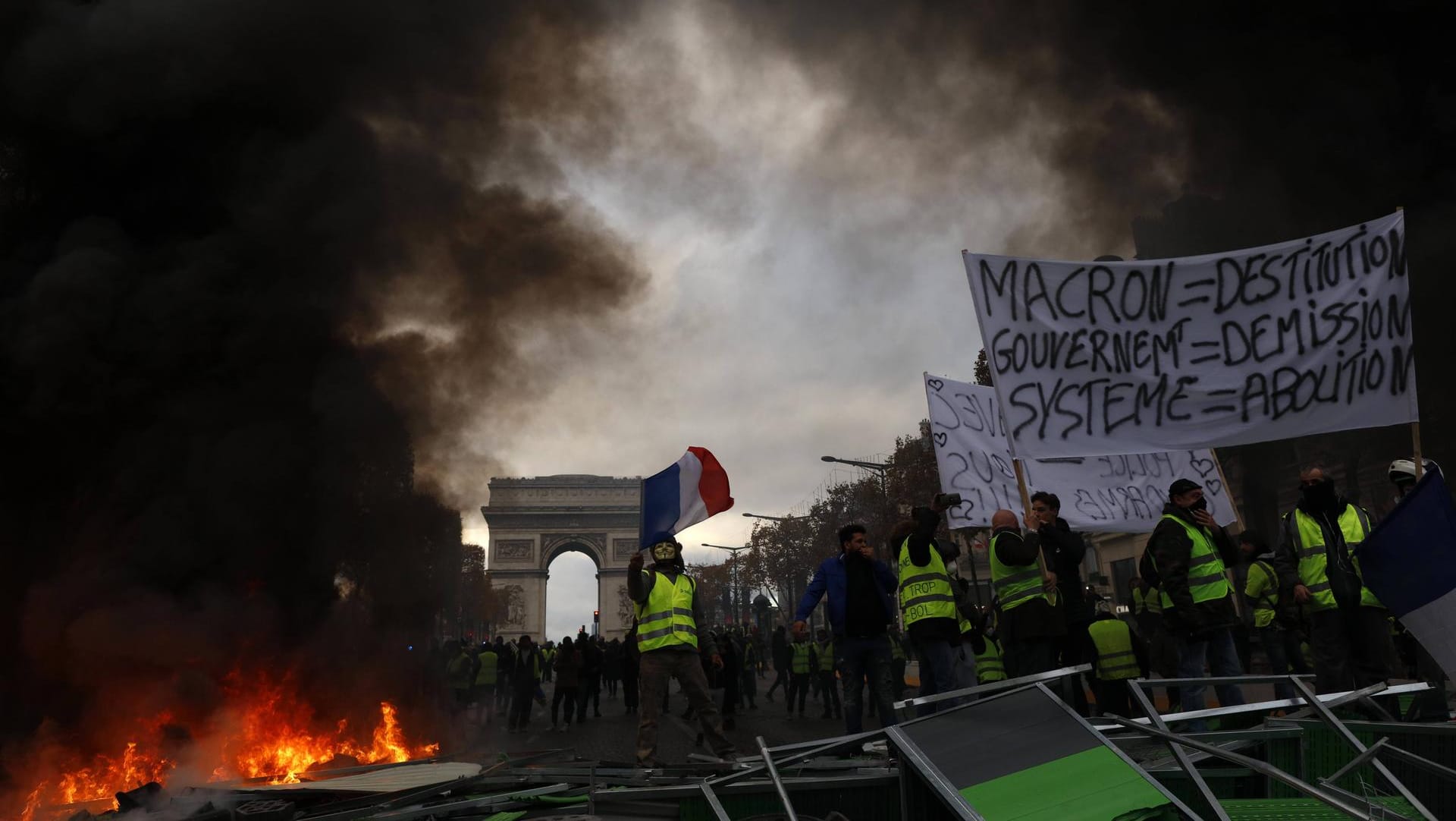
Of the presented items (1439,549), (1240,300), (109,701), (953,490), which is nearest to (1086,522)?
(953,490)

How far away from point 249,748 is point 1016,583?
691cm

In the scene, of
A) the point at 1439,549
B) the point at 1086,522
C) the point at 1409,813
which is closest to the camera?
the point at 1409,813

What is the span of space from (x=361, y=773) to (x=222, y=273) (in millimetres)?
5608

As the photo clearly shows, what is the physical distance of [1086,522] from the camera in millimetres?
8250

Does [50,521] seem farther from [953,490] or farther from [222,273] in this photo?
[953,490]

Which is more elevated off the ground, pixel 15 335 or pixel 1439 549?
pixel 15 335

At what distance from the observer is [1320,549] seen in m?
5.46

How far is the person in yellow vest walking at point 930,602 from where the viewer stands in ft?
19.1

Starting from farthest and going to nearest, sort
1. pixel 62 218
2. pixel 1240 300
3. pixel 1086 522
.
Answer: pixel 62 218 < pixel 1086 522 < pixel 1240 300

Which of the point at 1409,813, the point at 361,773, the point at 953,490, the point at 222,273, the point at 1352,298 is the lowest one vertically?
the point at 361,773

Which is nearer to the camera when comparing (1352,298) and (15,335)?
(1352,298)

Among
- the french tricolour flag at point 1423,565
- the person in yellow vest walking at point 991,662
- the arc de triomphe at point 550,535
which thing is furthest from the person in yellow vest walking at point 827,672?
the arc de triomphe at point 550,535

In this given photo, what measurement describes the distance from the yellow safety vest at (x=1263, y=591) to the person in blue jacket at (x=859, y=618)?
137 inches

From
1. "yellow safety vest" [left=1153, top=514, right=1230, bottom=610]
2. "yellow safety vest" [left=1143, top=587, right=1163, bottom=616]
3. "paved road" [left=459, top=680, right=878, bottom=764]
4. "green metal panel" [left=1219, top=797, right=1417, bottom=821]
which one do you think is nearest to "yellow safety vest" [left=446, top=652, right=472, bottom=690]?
"paved road" [left=459, top=680, right=878, bottom=764]
